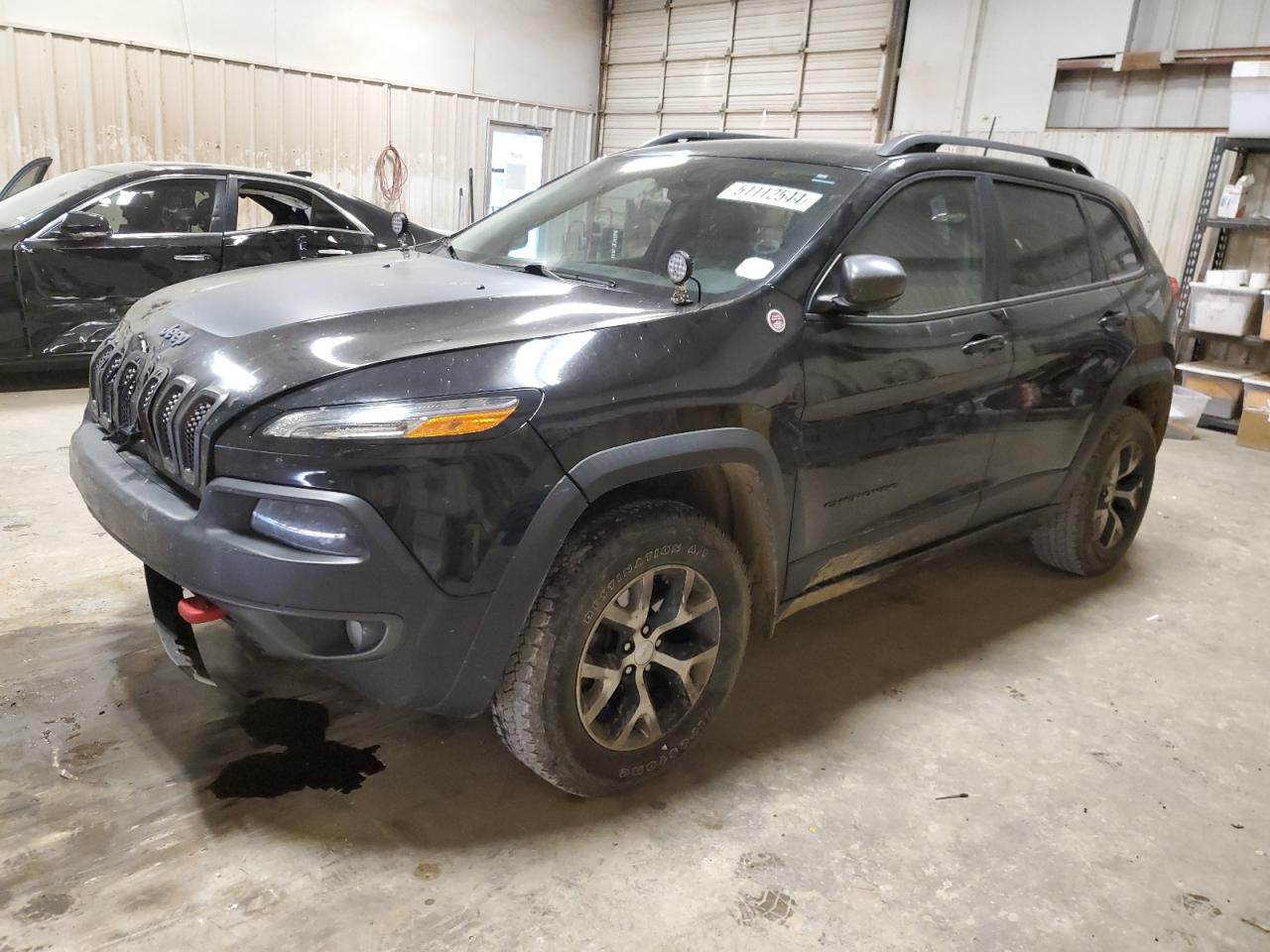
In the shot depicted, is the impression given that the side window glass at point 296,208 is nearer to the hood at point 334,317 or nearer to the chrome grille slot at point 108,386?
the hood at point 334,317

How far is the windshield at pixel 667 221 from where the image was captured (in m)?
2.37

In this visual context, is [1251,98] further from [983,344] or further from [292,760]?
[292,760]

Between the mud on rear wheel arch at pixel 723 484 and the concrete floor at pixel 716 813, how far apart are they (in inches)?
19.7

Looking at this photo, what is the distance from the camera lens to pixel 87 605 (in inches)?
113

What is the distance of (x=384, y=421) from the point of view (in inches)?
65.4

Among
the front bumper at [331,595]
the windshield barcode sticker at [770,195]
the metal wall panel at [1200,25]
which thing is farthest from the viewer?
the metal wall panel at [1200,25]

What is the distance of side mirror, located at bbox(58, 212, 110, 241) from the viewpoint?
17.1 ft

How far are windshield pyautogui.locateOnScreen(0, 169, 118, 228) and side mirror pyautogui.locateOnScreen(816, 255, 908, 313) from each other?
4980 mm

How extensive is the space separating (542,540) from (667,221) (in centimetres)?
125

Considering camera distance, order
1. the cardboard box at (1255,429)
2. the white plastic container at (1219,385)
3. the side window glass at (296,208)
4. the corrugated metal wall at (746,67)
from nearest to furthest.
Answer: the side window glass at (296,208) < the cardboard box at (1255,429) < the white plastic container at (1219,385) < the corrugated metal wall at (746,67)

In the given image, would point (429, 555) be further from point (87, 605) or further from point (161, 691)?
point (87, 605)

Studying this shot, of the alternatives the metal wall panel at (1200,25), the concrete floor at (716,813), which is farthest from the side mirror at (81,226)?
the metal wall panel at (1200,25)

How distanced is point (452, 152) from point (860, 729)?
10.1 metres

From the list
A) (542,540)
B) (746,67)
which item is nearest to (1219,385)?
(746,67)
